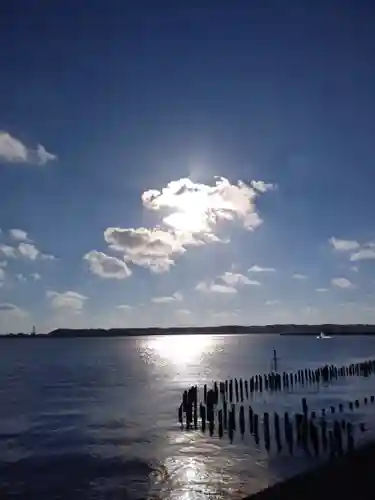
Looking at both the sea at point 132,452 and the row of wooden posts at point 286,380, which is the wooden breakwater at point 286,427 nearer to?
the sea at point 132,452

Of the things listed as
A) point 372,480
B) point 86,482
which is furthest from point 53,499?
point 372,480

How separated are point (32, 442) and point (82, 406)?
53.1ft

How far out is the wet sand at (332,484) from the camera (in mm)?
15461

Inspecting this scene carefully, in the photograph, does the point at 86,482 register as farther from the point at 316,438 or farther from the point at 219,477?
the point at 316,438

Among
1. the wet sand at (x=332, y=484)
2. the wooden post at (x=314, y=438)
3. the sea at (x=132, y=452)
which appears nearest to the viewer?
the wet sand at (x=332, y=484)

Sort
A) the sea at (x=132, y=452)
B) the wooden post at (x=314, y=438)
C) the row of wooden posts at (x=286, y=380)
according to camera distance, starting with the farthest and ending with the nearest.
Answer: the row of wooden posts at (x=286, y=380) → the wooden post at (x=314, y=438) → the sea at (x=132, y=452)

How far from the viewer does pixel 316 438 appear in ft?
91.1

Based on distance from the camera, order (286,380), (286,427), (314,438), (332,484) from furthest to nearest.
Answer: (286,380) → (286,427) → (314,438) → (332,484)

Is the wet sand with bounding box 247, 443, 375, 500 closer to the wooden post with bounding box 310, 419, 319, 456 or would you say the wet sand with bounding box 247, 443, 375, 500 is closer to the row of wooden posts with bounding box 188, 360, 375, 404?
the wooden post with bounding box 310, 419, 319, 456

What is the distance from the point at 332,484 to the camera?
54.2 ft

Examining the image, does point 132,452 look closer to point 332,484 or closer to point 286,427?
point 286,427

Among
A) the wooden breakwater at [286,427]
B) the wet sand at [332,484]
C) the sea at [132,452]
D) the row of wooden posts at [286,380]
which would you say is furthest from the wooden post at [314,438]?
the row of wooden posts at [286,380]

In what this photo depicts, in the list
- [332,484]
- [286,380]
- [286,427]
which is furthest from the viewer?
[286,380]

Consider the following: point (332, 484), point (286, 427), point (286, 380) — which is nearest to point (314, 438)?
point (286, 427)
